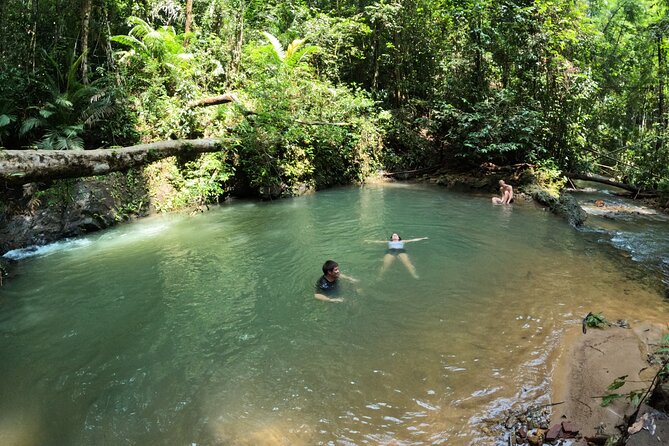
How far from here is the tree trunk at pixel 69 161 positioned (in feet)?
22.5

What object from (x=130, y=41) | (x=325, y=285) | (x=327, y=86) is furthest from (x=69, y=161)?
(x=327, y=86)

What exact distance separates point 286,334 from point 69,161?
599cm

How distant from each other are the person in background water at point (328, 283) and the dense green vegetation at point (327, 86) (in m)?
7.83

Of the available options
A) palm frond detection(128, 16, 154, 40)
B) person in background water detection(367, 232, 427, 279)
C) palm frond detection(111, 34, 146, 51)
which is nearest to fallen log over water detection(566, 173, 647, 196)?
person in background water detection(367, 232, 427, 279)

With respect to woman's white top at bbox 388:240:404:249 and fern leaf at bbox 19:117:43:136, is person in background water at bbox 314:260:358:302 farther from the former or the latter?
fern leaf at bbox 19:117:43:136

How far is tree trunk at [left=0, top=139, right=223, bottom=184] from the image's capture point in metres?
6.86

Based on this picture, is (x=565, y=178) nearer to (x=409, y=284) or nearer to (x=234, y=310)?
(x=409, y=284)

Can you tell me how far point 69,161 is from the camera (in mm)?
8000

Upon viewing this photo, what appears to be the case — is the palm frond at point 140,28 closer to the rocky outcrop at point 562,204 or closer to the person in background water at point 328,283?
the person in background water at point 328,283

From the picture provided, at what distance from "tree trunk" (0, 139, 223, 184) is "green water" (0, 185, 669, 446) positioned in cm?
184

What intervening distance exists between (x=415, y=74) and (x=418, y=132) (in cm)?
337

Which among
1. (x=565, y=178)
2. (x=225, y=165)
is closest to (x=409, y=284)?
(x=225, y=165)

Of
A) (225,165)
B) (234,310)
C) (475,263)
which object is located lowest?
(234,310)

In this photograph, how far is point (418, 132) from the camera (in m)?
20.4
